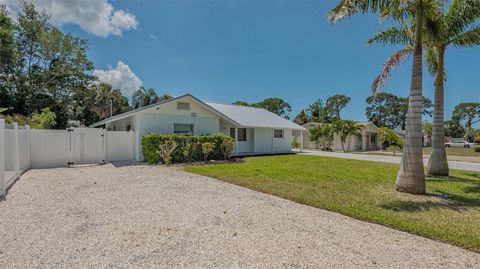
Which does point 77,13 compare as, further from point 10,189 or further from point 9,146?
point 10,189

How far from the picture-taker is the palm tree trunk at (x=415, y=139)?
276 inches

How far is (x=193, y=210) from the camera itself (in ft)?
18.0

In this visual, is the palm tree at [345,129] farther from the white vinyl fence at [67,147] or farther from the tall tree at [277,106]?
the tall tree at [277,106]

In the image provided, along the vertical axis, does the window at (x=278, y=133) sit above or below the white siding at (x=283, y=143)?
above

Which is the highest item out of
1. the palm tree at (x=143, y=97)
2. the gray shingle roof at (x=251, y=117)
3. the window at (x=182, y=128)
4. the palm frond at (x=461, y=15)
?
the palm tree at (x=143, y=97)

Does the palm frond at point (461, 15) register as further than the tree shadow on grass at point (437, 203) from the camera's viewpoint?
Yes

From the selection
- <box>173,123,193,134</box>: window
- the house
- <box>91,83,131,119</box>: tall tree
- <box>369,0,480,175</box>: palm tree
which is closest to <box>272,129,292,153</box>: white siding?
the house

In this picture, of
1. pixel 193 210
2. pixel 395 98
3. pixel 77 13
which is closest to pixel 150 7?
pixel 77 13

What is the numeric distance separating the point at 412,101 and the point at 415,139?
1.12 metres

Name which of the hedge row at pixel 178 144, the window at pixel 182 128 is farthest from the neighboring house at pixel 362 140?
the window at pixel 182 128

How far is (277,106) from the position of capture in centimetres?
6009

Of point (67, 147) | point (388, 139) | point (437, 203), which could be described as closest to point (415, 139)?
point (437, 203)

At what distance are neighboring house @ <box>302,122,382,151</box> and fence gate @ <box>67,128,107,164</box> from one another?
25.5 meters

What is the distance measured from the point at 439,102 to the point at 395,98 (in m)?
62.3
